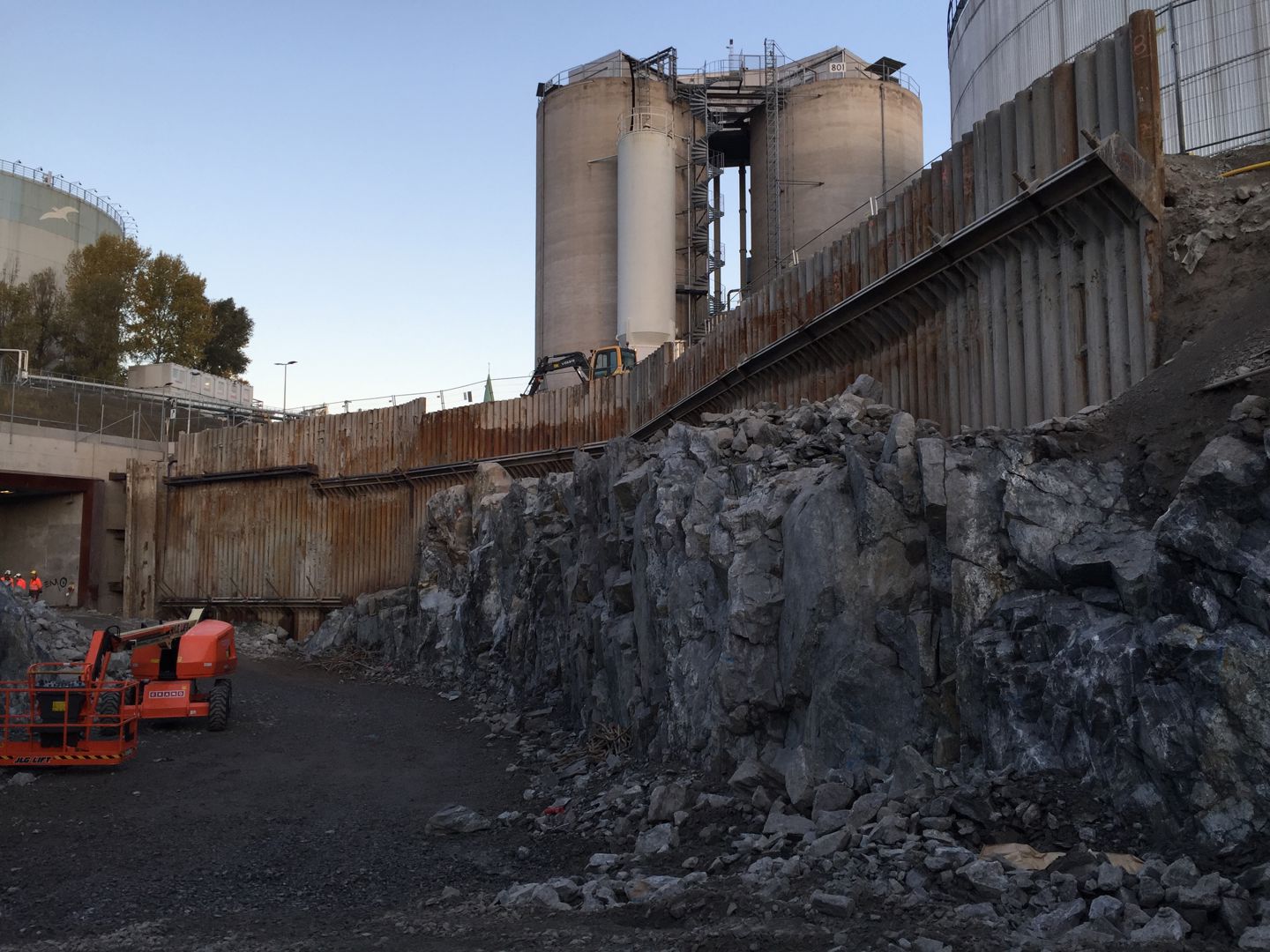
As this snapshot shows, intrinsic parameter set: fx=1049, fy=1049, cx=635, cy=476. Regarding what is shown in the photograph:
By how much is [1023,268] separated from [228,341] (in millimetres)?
50172

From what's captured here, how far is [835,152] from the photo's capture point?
4038 cm

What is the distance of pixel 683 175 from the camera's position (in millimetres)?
41250

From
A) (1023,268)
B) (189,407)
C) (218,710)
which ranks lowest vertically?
(218,710)

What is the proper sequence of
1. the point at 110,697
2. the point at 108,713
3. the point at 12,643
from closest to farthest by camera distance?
1. the point at 108,713
2. the point at 12,643
3. the point at 110,697

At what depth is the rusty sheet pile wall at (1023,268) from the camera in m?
10.3

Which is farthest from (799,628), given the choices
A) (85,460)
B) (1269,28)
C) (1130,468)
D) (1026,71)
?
(85,460)

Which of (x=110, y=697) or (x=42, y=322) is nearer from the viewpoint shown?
(x=110, y=697)

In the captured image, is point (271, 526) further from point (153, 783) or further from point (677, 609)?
point (677, 609)

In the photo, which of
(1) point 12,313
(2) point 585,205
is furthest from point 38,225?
(2) point 585,205

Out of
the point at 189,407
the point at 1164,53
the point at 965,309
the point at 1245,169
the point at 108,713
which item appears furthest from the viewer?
the point at 189,407

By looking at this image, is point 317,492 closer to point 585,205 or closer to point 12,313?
point 585,205

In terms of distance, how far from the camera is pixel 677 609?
13.2m

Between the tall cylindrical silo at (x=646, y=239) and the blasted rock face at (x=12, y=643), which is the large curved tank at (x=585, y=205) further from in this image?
the blasted rock face at (x=12, y=643)

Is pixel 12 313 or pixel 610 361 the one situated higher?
pixel 12 313
